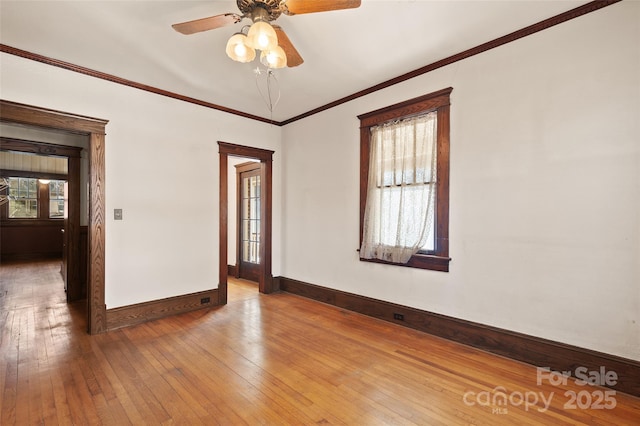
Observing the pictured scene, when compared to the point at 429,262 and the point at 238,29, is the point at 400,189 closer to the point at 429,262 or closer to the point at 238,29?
the point at 429,262

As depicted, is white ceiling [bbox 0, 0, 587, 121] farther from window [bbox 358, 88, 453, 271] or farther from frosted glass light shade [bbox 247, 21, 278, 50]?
frosted glass light shade [bbox 247, 21, 278, 50]

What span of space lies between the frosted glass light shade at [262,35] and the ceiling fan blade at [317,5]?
21 centimetres

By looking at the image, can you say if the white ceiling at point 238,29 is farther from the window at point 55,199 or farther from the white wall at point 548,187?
the window at point 55,199

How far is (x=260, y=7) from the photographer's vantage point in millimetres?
1986

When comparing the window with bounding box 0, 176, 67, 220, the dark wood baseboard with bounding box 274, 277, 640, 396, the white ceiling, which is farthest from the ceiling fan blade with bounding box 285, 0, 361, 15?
the window with bounding box 0, 176, 67, 220

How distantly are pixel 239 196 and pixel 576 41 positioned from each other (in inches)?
215

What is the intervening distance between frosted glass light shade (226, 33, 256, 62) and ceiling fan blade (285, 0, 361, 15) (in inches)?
14.3

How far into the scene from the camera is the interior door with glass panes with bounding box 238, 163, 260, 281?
5.70 m

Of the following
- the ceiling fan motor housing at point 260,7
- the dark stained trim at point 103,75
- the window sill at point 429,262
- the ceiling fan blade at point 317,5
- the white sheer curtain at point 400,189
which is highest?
the dark stained trim at point 103,75

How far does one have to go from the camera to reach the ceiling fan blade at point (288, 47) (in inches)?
82.6

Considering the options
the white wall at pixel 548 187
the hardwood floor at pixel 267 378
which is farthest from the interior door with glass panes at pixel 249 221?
the white wall at pixel 548 187

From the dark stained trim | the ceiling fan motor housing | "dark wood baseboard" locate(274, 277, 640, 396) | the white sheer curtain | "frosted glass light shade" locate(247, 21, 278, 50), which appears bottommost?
"dark wood baseboard" locate(274, 277, 640, 396)

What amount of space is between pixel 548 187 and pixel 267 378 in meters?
2.82

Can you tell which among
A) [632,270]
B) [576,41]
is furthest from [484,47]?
[632,270]
